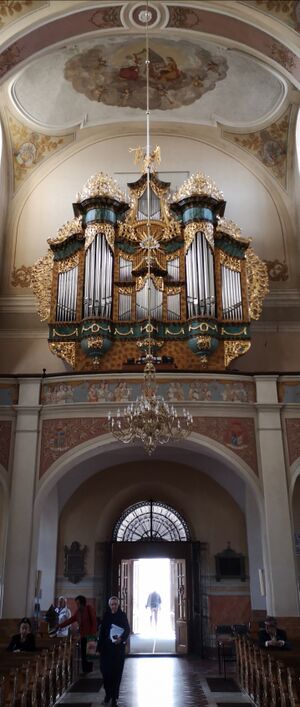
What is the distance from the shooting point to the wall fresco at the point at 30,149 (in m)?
14.0

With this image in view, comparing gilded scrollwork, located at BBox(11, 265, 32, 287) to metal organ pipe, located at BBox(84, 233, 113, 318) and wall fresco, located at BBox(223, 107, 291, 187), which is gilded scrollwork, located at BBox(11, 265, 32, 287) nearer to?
metal organ pipe, located at BBox(84, 233, 113, 318)

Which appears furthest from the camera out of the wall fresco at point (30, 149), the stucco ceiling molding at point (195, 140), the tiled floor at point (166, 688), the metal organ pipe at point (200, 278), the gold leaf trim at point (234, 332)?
the wall fresco at point (30, 149)

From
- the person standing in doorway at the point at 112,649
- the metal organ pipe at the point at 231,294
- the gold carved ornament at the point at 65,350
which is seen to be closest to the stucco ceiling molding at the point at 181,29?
the metal organ pipe at the point at 231,294

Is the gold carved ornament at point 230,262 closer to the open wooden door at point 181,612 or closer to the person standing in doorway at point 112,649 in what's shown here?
the open wooden door at point 181,612

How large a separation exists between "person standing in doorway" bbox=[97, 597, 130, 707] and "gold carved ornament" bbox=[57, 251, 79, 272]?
7033 mm

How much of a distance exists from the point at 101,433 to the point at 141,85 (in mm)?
8035

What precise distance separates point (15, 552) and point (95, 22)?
364 inches

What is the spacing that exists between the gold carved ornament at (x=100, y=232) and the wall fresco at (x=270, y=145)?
4.29m

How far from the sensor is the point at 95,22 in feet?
36.6

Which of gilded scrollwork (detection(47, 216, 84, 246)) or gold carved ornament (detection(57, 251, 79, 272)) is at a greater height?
gilded scrollwork (detection(47, 216, 84, 246))

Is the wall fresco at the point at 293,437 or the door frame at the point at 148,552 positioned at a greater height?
the wall fresco at the point at 293,437

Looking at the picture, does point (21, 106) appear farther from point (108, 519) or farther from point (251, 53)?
point (108, 519)

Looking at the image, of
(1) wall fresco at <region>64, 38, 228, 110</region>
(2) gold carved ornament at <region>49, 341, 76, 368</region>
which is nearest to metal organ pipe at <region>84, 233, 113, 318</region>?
(2) gold carved ornament at <region>49, 341, 76, 368</region>

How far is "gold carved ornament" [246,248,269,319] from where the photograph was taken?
1191 centimetres
